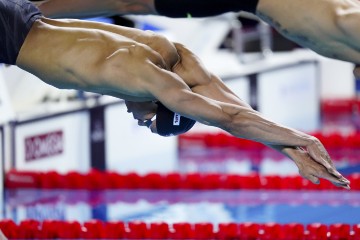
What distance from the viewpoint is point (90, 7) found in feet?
19.3

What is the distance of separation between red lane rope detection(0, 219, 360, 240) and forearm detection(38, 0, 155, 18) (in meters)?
1.29

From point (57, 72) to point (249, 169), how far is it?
3.88 m

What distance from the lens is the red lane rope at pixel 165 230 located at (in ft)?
18.8

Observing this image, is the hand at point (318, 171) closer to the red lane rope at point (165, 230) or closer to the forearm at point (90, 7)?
the red lane rope at point (165, 230)

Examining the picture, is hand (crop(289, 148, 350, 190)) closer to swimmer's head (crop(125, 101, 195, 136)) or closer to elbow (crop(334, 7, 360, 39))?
swimmer's head (crop(125, 101, 195, 136))

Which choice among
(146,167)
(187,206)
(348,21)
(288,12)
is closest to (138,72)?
(288,12)

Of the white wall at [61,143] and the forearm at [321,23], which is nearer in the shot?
the forearm at [321,23]

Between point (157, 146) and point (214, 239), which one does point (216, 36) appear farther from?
point (214, 239)

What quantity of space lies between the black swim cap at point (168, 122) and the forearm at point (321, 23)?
3.11 ft

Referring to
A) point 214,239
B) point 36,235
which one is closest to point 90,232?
point 36,235

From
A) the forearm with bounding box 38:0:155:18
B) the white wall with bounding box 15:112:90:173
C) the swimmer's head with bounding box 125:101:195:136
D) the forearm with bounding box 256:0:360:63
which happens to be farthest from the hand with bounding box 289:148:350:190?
the white wall with bounding box 15:112:90:173

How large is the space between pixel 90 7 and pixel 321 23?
1.41 metres

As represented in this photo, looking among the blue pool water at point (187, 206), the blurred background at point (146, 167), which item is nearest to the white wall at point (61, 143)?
the blurred background at point (146, 167)

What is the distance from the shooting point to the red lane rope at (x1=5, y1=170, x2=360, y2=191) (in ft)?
25.0
